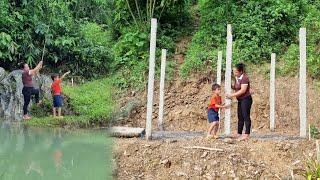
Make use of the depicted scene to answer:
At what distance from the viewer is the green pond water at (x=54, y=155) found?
227 inches

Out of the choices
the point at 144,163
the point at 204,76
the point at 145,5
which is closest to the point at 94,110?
the point at 204,76

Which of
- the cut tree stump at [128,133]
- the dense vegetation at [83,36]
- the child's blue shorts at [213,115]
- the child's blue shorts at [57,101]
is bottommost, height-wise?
the cut tree stump at [128,133]

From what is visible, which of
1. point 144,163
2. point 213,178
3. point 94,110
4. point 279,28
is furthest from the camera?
point 279,28

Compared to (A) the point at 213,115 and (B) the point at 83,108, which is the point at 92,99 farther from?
(A) the point at 213,115

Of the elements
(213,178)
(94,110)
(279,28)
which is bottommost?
(213,178)

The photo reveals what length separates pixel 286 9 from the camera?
13.0m

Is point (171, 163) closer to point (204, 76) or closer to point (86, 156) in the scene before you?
point (86, 156)

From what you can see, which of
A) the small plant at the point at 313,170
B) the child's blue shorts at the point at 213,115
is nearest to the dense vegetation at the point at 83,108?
the child's blue shorts at the point at 213,115

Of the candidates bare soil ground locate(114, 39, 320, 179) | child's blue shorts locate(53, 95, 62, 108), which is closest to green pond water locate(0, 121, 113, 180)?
bare soil ground locate(114, 39, 320, 179)

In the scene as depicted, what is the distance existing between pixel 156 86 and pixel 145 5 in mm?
2678

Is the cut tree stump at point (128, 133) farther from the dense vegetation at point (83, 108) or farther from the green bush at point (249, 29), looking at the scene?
the green bush at point (249, 29)

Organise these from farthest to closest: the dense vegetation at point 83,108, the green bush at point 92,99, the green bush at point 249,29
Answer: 1. the green bush at point 249,29
2. the green bush at point 92,99
3. the dense vegetation at point 83,108

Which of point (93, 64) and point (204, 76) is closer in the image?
point (204, 76)

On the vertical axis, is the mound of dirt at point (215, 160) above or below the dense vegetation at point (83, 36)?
below
